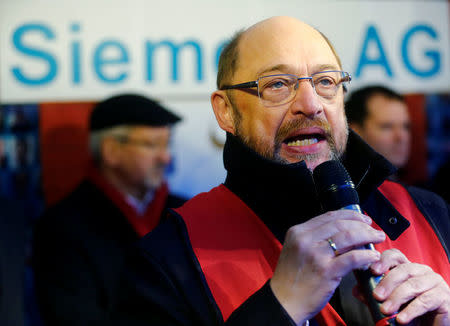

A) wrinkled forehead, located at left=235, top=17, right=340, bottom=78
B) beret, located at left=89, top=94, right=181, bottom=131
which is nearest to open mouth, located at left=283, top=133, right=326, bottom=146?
wrinkled forehead, located at left=235, top=17, right=340, bottom=78

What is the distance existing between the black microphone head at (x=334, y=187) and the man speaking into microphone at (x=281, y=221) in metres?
0.06

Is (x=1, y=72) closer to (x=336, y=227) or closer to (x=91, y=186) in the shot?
(x=91, y=186)

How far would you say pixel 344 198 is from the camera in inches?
39.0

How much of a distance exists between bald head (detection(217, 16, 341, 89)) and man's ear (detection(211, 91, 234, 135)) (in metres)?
0.04

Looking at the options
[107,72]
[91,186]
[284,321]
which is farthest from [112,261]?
[284,321]

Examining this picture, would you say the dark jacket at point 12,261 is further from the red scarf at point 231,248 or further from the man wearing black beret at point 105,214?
the red scarf at point 231,248

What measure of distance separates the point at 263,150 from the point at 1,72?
77.6 inches

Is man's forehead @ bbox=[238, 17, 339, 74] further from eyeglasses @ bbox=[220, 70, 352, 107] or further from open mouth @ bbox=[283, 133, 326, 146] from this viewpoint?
open mouth @ bbox=[283, 133, 326, 146]

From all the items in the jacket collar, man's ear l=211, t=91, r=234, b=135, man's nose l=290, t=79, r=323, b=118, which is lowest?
the jacket collar

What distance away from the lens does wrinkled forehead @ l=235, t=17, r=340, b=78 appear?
1.30 m

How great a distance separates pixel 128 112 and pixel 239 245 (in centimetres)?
171

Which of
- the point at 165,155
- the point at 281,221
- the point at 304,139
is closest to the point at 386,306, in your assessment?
the point at 281,221

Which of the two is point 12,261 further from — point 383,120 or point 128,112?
point 383,120

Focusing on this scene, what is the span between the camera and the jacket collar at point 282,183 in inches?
46.6
